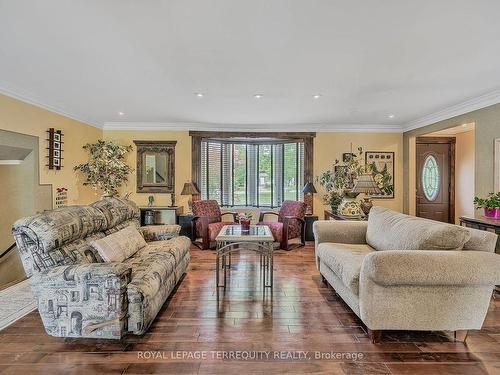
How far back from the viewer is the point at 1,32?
2438 mm

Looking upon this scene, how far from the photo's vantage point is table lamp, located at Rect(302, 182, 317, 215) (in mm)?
6121

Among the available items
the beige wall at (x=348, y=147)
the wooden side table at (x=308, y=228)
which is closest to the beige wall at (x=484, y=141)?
the beige wall at (x=348, y=147)

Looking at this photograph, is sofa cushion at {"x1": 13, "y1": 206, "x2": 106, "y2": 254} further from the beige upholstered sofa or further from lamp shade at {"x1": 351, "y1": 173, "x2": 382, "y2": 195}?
lamp shade at {"x1": 351, "y1": 173, "x2": 382, "y2": 195}

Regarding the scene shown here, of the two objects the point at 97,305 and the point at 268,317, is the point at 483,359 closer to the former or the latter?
the point at 268,317

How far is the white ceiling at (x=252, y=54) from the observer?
213cm

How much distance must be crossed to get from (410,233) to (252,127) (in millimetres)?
4394

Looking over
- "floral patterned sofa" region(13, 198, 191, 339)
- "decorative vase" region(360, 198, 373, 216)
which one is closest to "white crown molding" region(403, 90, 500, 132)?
"decorative vase" region(360, 198, 373, 216)

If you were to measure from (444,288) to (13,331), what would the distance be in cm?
359

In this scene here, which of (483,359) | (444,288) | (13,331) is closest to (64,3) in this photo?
(13,331)

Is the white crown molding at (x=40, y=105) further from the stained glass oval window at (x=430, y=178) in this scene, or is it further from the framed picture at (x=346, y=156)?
the stained glass oval window at (x=430, y=178)

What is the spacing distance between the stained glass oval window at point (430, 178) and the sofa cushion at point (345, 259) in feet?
14.3

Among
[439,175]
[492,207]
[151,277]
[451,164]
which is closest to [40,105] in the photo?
[151,277]

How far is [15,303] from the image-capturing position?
312 centimetres

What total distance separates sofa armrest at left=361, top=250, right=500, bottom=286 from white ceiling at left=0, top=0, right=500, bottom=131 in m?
1.81
